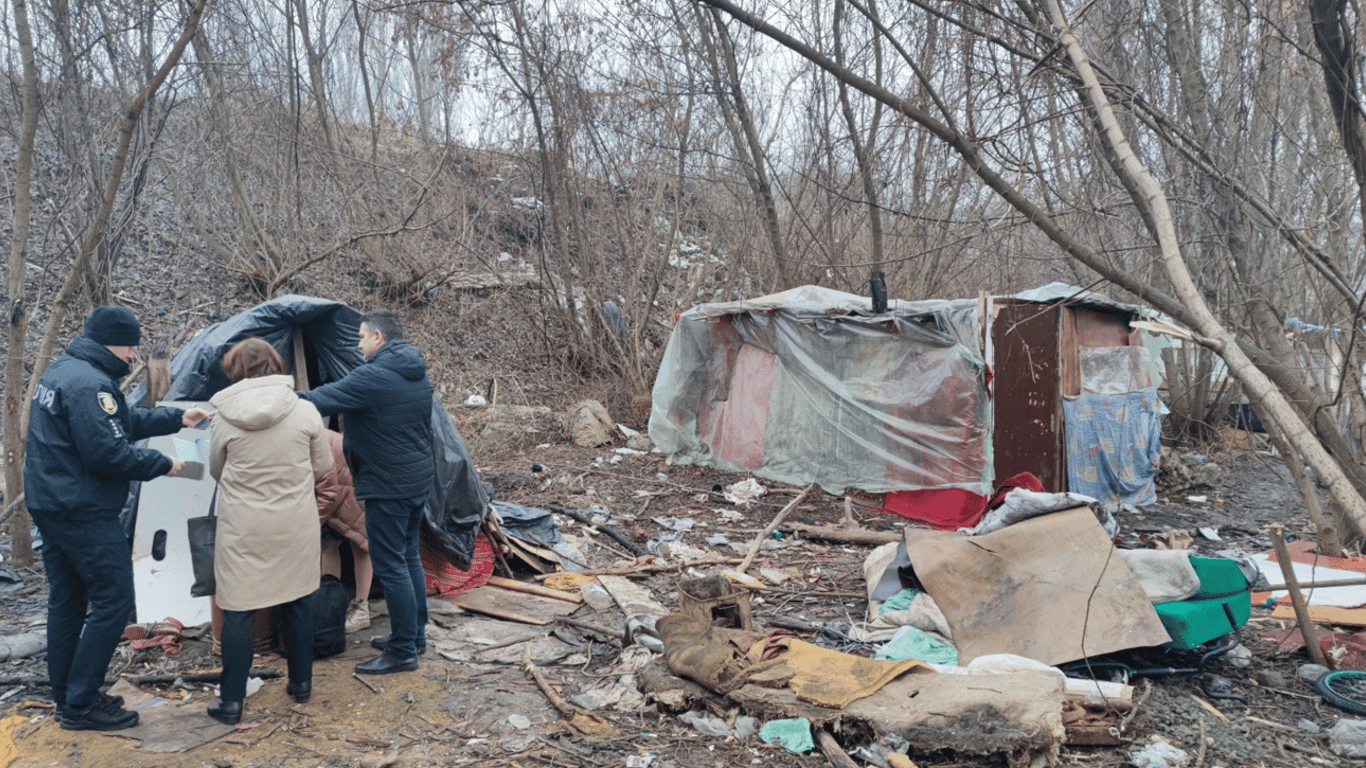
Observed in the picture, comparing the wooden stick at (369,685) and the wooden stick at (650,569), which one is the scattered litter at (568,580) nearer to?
the wooden stick at (650,569)

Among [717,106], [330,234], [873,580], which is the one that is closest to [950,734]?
[873,580]

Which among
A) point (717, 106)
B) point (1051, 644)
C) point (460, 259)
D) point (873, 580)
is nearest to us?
point (1051, 644)

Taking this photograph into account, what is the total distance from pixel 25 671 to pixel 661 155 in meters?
10.9

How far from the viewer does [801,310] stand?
9.57 meters

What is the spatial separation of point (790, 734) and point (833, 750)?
21 centimetres

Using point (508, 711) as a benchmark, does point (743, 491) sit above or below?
above

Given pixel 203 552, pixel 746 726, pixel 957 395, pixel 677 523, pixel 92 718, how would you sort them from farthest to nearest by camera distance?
pixel 957 395 → pixel 677 523 → pixel 203 552 → pixel 746 726 → pixel 92 718

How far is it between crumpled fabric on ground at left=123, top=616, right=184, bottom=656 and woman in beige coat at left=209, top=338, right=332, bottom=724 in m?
0.94

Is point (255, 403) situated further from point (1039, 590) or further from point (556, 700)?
point (1039, 590)

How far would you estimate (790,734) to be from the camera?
3713 mm

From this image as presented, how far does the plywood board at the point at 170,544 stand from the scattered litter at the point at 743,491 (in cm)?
538

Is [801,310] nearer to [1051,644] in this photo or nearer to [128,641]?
[1051,644]

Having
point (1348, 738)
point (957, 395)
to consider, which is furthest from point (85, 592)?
point (957, 395)

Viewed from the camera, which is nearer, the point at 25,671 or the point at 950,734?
the point at 950,734
